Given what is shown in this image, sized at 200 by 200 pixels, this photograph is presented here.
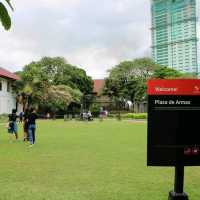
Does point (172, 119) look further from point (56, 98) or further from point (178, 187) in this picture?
point (56, 98)

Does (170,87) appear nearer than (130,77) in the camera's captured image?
Yes

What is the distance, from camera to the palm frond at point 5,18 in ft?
7.00

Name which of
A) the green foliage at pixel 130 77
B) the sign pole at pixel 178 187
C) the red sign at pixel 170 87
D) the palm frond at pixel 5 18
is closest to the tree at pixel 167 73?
the green foliage at pixel 130 77

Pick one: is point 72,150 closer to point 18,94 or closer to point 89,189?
point 89,189

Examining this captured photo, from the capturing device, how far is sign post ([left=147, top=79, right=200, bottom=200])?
5676 millimetres

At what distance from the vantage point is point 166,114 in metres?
5.69

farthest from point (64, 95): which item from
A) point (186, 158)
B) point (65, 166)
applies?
point (186, 158)

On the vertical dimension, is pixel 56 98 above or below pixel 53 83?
below

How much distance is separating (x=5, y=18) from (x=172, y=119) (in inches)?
155

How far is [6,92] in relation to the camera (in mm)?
52625

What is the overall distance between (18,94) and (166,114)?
169 ft

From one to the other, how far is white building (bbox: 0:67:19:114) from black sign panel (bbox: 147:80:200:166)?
148 ft

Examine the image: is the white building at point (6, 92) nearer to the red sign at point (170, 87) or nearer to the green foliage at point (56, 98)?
the green foliage at point (56, 98)

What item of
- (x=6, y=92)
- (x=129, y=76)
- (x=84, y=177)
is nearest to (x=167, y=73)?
(x=129, y=76)
